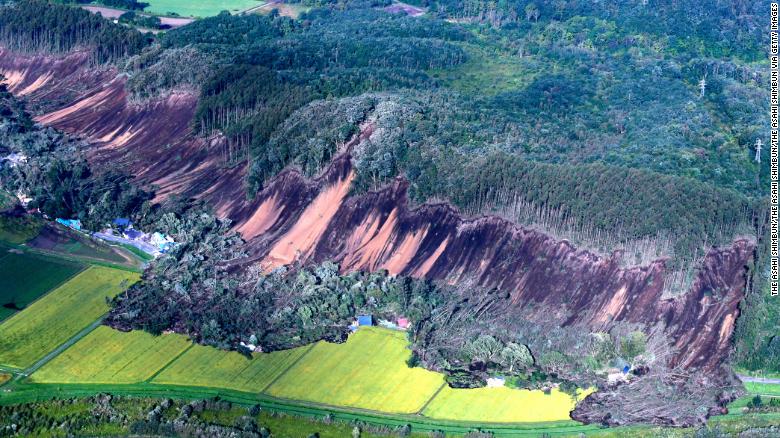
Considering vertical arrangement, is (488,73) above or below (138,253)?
above

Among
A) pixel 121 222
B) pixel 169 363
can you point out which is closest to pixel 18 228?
pixel 121 222

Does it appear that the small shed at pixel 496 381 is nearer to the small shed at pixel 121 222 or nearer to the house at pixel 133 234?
the house at pixel 133 234

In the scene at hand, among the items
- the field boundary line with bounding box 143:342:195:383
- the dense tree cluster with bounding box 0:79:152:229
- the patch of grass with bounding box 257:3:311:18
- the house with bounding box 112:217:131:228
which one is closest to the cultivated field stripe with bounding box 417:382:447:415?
the field boundary line with bounding box 143:342:195:383

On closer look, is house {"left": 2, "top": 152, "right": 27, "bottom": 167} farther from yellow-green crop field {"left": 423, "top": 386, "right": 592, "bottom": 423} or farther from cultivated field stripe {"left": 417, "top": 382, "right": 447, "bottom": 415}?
yellow-green crop field {"left": 423, "top": 386, "right": 592, "bottom": 423}

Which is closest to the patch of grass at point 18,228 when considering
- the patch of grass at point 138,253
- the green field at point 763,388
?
the patch of grass at point 138,253

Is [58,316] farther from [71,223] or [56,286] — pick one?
[71,223]

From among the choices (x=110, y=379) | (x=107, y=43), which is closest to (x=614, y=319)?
(x=110, y=379)
